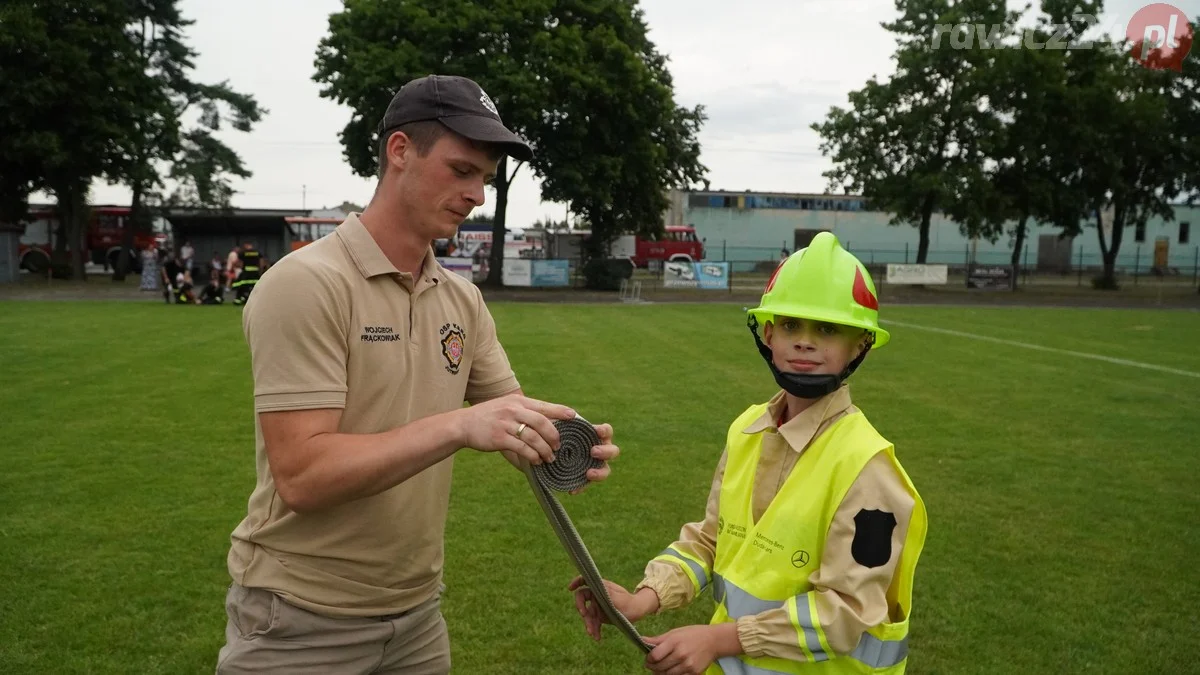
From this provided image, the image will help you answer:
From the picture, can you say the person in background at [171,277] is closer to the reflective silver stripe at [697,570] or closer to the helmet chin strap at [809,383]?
the reflective silver stripe at [697,570]

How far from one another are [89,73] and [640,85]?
2186 cm

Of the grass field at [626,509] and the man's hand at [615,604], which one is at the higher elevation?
the man's hand at [615,604]

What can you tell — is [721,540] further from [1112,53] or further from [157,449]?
[1112,53]

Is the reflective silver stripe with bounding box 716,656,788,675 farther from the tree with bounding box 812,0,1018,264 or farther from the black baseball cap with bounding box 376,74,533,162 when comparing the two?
the tree with bounding box 812,0,1018,264

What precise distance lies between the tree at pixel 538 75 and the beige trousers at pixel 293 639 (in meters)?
34.2

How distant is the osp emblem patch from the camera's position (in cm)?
254

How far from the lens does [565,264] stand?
39.6 m

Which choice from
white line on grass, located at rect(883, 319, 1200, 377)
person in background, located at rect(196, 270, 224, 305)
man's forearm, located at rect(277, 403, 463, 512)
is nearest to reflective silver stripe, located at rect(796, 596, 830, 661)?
man's forearm, located at rect(277, 403, 463, 512)

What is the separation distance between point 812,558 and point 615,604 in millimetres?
587

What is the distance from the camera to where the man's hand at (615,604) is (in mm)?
2592

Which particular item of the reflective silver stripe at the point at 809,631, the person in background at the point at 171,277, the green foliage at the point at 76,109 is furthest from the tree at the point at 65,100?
the reflective silver stripe at the point at 809,631

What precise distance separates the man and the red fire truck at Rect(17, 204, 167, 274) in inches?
1799

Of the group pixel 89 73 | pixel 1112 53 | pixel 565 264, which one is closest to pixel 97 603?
pixel 565 264

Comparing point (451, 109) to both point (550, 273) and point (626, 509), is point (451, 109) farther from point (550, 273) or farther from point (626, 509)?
point (550, 273)
